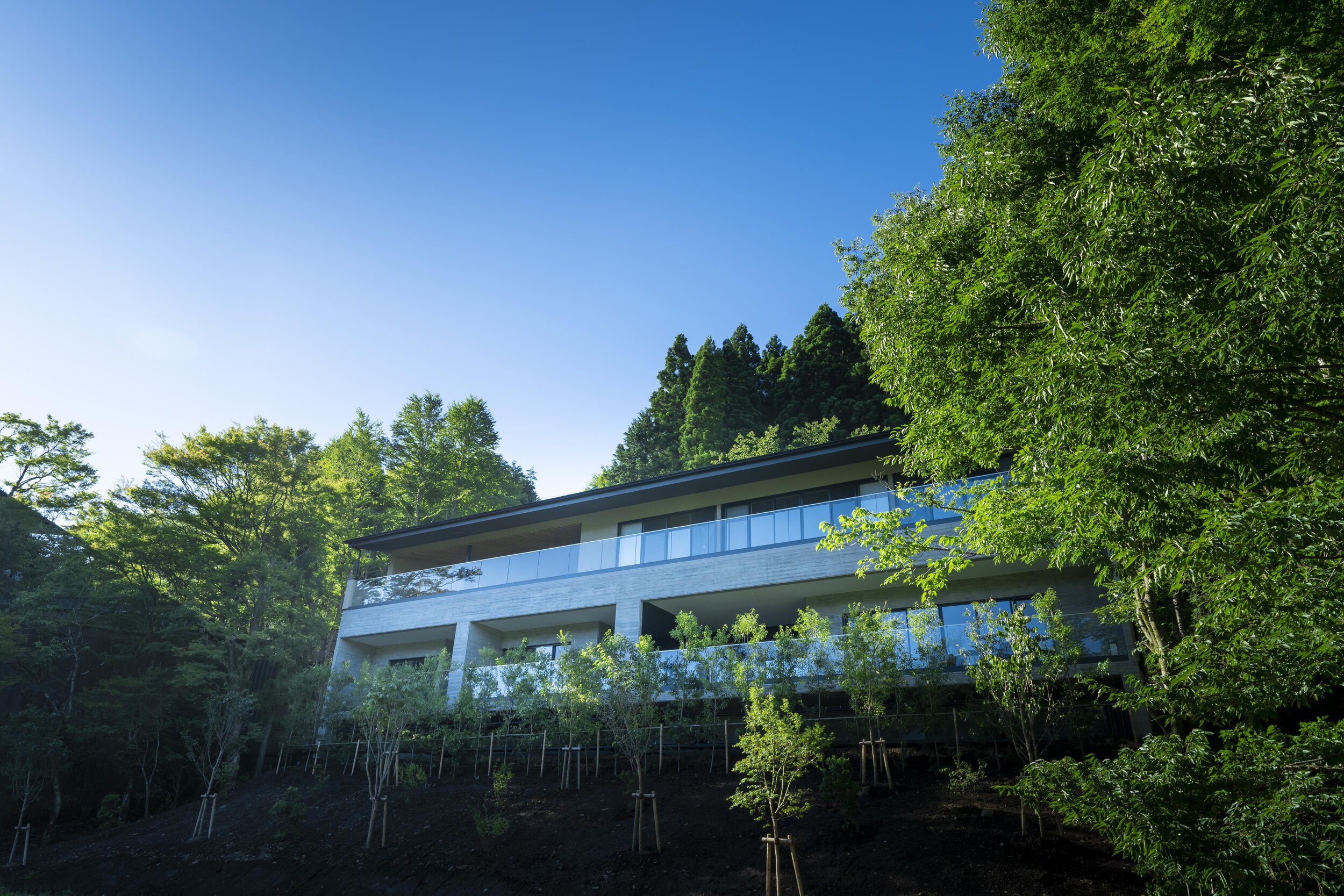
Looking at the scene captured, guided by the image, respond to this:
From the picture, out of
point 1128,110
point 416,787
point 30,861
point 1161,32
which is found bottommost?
point 30,861

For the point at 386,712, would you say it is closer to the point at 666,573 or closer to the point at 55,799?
the point at 666,573

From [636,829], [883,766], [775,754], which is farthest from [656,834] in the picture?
[883,766]

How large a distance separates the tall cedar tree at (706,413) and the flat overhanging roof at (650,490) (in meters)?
15.9

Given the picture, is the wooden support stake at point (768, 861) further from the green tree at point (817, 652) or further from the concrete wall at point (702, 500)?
the concrete wall at point (702, 500)

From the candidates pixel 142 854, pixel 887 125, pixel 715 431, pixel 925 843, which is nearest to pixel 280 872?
pixel 142 854

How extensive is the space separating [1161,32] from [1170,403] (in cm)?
477

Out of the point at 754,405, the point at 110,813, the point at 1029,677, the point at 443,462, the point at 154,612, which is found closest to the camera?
the point at 1029,677

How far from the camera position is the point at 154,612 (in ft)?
80.8

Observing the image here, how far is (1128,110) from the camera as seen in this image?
6.32 m

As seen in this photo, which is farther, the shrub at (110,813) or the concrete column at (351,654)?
the concrete column at (351,654)

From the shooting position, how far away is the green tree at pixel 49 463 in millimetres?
26109

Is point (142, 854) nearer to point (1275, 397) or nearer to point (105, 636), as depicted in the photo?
point (105, 636)

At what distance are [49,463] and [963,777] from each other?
103ft

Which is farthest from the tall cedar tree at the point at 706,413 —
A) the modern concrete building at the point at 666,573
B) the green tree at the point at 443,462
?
the modern concrete building at the point at 666,573
